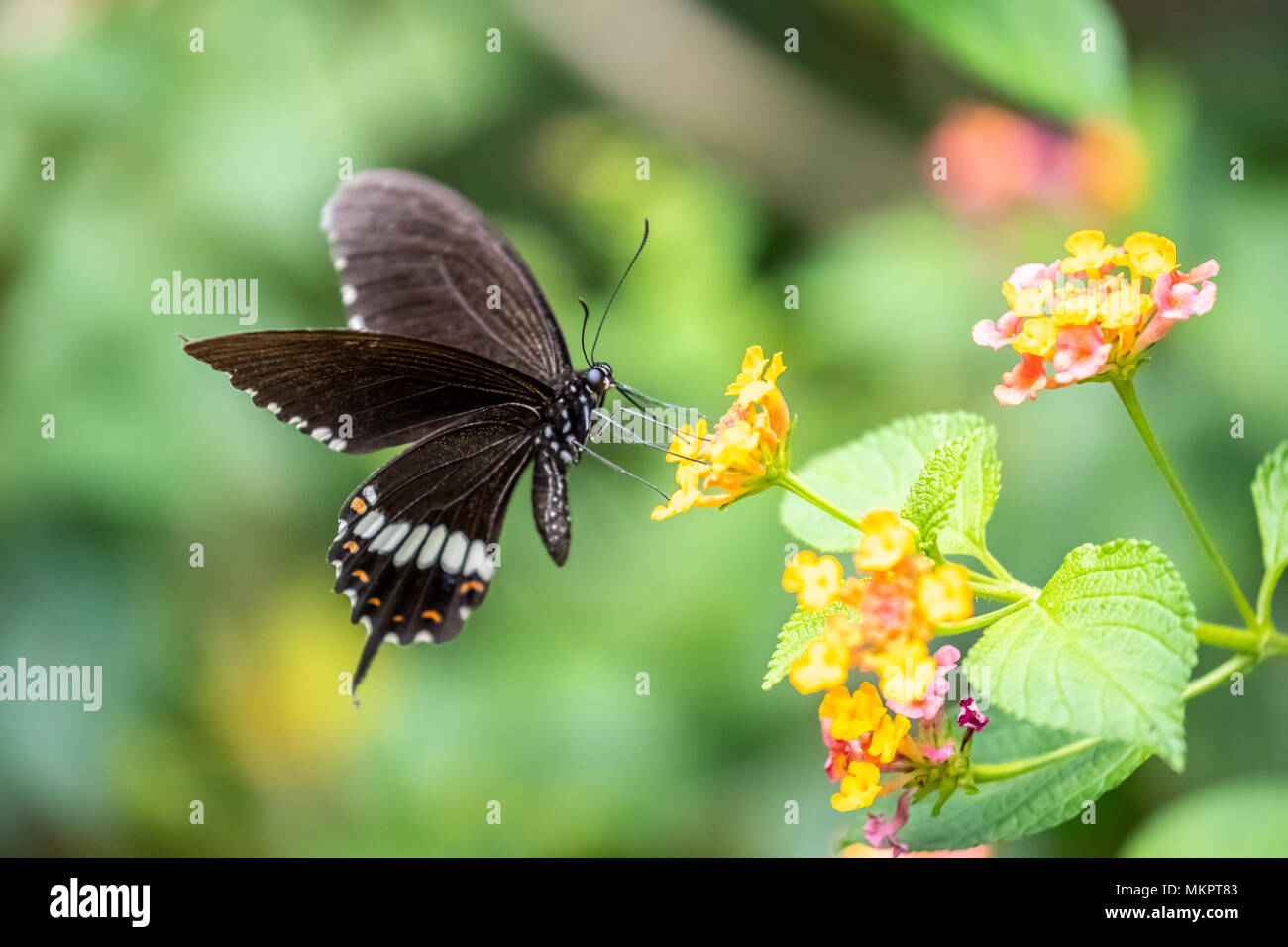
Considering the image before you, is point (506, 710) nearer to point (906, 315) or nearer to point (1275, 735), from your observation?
point (906, 315)

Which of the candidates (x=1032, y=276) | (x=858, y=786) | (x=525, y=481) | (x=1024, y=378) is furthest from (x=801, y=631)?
(x=525, y=481)

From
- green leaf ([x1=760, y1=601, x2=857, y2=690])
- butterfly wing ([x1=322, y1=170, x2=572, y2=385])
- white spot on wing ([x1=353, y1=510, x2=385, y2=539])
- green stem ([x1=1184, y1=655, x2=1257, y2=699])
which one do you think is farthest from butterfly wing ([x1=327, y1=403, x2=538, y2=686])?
green stem ([x1=1184, y1=655, x2=1257, y2=699])

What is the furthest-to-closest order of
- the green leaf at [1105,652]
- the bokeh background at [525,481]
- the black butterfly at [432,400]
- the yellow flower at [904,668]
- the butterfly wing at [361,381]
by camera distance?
the bokeh background at [525,481], the black butterfly at [432,400], the butterfly wing at [361,381], the yellow flower at [904,668], the green leaf at [1105,652]

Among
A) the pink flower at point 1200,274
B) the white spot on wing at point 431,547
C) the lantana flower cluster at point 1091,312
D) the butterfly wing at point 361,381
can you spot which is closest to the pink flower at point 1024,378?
the lantana flower cluster at point 1091,312

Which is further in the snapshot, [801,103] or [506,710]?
[801,103]

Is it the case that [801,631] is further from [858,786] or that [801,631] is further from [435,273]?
[435,273]

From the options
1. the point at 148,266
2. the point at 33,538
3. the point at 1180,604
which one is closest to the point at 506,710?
the point at 33,538

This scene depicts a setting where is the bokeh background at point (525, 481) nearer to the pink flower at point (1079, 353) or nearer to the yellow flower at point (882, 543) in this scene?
the pink flower at point (1079, 353)
